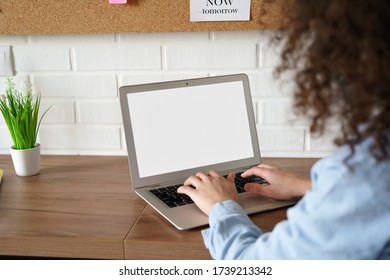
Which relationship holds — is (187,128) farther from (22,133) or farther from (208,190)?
(22,133)

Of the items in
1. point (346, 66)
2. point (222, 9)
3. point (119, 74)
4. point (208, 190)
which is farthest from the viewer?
point (119, 74)

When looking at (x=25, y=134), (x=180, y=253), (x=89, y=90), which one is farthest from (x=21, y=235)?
(x=89, y=90)

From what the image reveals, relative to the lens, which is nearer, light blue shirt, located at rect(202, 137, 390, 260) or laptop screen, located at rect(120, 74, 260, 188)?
light blue shirt, located at rect(202, 137, 390, 260)

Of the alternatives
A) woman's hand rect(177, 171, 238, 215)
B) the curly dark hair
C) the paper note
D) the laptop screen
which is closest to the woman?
the curly dark hair

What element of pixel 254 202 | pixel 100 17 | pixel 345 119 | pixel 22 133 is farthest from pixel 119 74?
pixel 345 119

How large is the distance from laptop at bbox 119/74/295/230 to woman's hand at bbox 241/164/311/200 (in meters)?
0.02

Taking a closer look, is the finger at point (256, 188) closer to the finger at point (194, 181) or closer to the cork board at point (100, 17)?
the finger at point (194, 181)

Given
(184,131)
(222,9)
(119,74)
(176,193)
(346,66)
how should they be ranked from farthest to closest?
(119,74)
(222,9)
(184,131)
(176,193)
(346,66)

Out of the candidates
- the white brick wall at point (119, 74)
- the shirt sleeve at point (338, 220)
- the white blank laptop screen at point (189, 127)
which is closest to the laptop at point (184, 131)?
the white blank laptop screen at point (189, 127)

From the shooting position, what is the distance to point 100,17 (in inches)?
54.4

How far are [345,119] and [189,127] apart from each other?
636 millimetres

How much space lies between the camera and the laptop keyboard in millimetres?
1060

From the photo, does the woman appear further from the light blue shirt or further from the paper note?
the paper note

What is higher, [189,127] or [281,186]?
[189,127]
